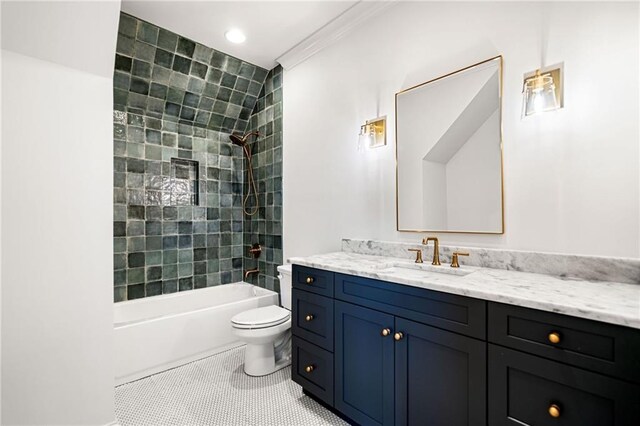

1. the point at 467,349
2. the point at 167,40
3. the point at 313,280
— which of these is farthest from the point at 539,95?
the point at 167,40

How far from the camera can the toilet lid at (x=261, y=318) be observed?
7.46 feet

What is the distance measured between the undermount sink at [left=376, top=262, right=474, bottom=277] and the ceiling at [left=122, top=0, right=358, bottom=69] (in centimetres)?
193

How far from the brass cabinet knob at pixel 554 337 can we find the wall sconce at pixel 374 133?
153 centimetres

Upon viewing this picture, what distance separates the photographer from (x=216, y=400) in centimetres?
204

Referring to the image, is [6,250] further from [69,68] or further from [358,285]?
[358,285]

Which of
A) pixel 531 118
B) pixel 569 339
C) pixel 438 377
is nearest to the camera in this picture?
pixel 569 339

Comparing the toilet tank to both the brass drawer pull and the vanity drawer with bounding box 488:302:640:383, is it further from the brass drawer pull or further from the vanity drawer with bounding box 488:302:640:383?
the brass drawer pull

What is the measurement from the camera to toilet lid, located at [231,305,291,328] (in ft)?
7.46

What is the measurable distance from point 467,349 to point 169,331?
2270mm

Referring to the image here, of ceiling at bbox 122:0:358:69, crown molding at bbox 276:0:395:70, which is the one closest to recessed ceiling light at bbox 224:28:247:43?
ceiling at bbox 122:0:358:69

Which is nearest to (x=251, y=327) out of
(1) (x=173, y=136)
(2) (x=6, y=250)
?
(2) (x=6, y=250)

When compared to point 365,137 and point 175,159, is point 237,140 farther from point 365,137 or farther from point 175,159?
point 365,137

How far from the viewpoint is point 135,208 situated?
3023mm

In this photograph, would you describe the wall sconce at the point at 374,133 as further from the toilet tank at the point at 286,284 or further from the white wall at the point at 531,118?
the toilet tank at the point at 286,284
